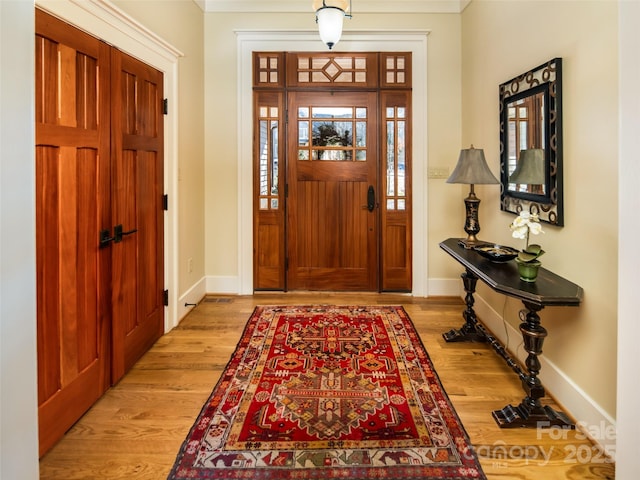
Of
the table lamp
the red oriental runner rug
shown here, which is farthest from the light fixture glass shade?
the red oriental runner rug

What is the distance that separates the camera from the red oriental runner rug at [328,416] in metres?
1.85

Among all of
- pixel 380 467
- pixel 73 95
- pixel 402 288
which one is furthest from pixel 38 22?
pixel 402 288

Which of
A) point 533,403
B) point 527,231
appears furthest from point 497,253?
point 533,403

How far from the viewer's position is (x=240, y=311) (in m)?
4.12

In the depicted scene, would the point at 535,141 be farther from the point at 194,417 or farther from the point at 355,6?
the point at 355,6

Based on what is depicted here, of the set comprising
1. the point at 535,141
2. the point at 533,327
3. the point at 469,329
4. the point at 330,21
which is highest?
the point at 330,21

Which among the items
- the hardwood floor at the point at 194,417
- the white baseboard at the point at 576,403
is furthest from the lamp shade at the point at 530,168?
the hardwood floor at the point at 194,417

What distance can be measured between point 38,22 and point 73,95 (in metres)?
0.36

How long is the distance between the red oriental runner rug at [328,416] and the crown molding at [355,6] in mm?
3387

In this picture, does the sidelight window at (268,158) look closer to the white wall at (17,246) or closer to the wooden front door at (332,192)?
the wooden front door at (332,192)

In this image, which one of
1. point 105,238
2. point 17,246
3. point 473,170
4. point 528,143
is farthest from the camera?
point 473,170

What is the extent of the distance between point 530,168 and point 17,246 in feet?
8.63

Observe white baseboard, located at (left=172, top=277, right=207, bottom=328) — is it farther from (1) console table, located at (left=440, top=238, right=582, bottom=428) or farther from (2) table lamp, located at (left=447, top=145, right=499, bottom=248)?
(1) console table, located at (left=440, top=238, right=582, bottom=428)

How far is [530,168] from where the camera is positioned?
2611mm
